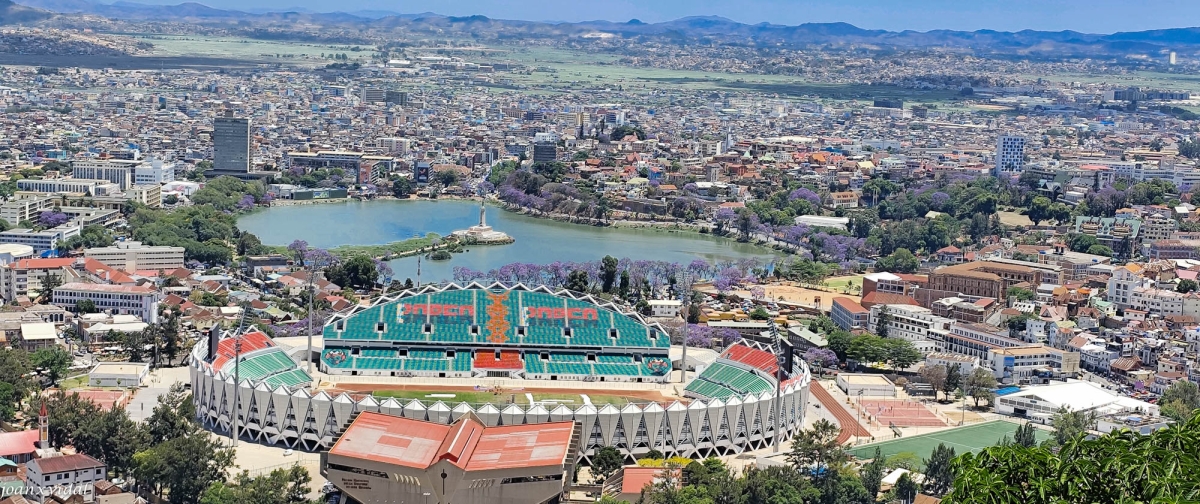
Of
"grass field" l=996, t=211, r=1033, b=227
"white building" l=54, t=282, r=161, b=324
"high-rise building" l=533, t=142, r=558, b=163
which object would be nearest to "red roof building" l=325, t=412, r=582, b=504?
"white building" l=54, t=282, r=161, b=324

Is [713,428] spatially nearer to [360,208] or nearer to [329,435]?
[329,435]

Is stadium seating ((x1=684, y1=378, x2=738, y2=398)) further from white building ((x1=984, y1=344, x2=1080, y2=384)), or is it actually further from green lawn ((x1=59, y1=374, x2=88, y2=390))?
green lawn ((x1=59, y1=374, x2=88, y2=390))

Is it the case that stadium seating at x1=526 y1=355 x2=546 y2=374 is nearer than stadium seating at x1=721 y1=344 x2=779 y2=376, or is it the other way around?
stadium seating at x1=721 y1=344 x2=779 y2=376

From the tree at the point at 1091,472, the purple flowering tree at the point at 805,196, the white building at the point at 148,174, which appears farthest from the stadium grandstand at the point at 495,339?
the purple flowering tree at the point at 805,196

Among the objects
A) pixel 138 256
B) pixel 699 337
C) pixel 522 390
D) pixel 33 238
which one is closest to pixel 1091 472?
pixel 522 390

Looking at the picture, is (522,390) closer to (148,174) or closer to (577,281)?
(577,281)

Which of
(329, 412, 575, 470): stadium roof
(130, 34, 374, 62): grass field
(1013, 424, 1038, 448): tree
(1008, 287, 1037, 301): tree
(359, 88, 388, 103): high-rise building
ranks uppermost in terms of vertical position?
(130, 34, 374, 62): grass field
